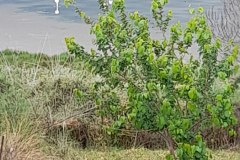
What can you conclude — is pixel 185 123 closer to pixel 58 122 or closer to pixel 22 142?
pixel 22 142

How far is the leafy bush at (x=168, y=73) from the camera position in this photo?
3096 millimetres

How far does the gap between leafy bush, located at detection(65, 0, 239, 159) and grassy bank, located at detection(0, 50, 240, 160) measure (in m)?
1.27

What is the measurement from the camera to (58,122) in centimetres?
518

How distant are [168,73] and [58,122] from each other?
236 centimetres

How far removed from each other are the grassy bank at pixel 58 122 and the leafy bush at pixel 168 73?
1.27 meters

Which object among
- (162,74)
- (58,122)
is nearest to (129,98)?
(162,74)

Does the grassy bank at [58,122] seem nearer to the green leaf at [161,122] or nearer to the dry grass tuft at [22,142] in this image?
the dry grass tuft at [22,142]

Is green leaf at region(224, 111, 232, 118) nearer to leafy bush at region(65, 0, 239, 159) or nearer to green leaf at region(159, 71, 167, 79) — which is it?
leafy bush at region(65, 0, 239, 159)

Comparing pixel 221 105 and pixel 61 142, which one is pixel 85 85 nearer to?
pixel 61 142

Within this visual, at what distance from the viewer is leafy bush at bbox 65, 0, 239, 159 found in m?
3.10

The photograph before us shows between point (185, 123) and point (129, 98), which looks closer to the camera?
point (185, 123)

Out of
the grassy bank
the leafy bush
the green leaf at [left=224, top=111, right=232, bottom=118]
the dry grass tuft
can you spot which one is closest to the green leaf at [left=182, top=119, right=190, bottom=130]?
the leafy bush

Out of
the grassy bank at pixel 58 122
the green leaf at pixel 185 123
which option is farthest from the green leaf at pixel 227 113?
the grassy bank at pixel 58 122

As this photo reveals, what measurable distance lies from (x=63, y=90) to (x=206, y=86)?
2.88 meters
